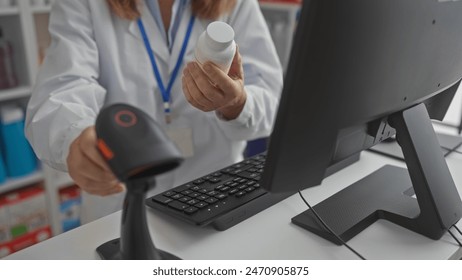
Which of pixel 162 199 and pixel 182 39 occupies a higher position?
pixel 182 39

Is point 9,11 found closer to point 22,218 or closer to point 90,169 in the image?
point 22,218

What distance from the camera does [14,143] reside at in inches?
62.6

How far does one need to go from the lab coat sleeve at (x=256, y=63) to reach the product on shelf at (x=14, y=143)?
98 centimetres

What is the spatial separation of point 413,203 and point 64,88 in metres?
0.64

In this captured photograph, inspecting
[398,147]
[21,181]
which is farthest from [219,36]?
[21,181]

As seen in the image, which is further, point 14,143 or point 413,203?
point 14,143

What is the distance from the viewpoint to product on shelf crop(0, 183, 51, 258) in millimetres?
1633

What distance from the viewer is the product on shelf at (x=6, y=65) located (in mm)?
1541

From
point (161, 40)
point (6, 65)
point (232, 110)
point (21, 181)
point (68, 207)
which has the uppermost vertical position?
point (161, 40)

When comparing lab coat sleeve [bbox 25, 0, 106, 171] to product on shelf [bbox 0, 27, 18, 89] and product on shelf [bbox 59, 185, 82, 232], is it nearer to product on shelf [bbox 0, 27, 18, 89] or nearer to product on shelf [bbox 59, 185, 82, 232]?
product on shelf [bbox 0, 27, 18, 89]

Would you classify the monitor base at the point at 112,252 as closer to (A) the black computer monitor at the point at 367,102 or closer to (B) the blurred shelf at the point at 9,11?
(A) the black computer monitor at the point at 367,102

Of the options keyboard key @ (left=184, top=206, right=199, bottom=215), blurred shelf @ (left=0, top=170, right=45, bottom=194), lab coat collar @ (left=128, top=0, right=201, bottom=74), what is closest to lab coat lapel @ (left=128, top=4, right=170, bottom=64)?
lab coat collar @ (left=128, top=0, right=201, bottom=74)

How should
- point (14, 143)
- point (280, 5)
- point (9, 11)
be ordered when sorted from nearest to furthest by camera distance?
point (9, 11) → point (14, 143) → point (280, 5)
